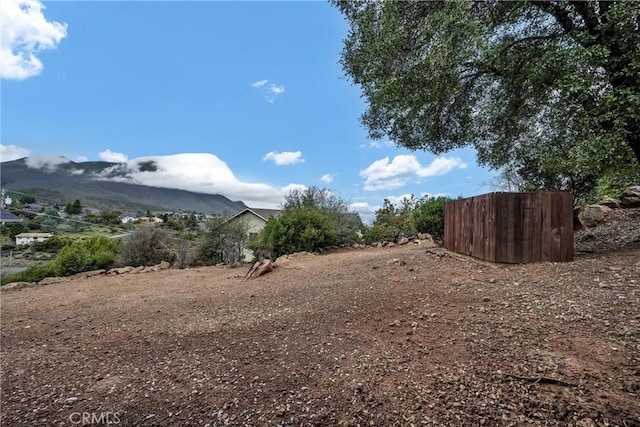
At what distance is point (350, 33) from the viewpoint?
610 centimetres

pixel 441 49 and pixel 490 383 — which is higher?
pixel 441 49

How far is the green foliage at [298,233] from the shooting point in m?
10.2

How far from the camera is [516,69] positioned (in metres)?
5.45

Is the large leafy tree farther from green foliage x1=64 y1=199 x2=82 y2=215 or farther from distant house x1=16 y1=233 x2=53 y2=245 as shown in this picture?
green foliage x1=64 y1=199 x2=82 y2=215

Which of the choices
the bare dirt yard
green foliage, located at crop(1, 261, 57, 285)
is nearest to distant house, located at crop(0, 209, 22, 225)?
green foliage, located at crop(1, 261, 57, 285)

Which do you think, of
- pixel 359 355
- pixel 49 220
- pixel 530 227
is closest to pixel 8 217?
pixel 49 220

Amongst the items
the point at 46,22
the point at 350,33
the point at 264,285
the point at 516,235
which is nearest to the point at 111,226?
the point at 46,22

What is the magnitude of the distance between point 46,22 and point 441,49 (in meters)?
6.36

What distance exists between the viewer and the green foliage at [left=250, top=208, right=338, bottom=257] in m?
10.2

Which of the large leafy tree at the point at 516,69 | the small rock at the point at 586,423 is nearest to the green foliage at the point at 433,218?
the large leafy tree at the point at 516,69

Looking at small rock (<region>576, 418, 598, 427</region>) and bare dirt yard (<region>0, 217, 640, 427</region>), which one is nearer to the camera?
small rock (<region>576, 418, 598, 427</region>)

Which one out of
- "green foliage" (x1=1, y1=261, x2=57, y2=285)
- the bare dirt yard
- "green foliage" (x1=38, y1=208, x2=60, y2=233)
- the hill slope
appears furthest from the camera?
the hill slope

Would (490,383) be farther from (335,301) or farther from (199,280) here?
(199,280)

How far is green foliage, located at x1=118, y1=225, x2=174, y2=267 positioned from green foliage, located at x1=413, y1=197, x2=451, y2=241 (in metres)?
8.13
